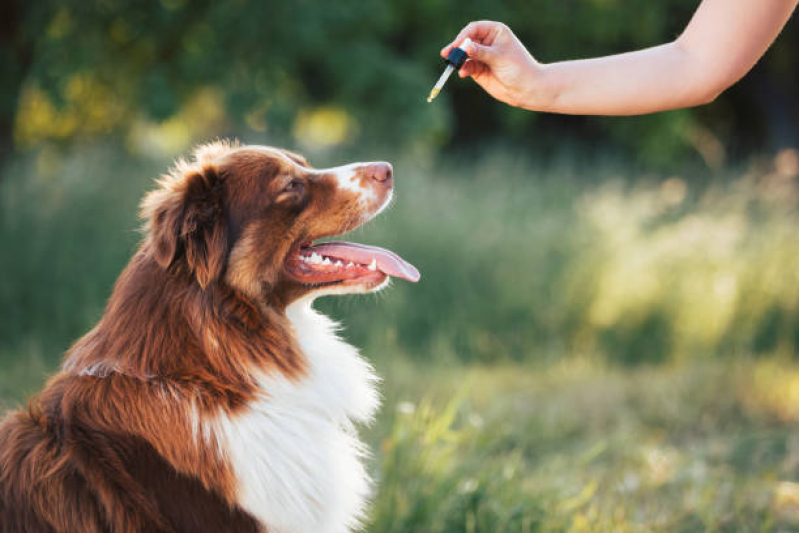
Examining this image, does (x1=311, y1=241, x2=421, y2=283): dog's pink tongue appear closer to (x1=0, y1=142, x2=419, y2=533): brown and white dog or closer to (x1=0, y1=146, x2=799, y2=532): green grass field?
(x1=0, y1=142, x2=419, y2=533): brown and white dog

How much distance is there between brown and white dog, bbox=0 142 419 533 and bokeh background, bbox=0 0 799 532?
3.31 feet

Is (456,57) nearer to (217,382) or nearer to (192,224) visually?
(192,224)

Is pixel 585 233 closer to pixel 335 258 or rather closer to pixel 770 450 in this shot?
pixel 770 450

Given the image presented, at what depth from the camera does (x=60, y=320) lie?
276 inches

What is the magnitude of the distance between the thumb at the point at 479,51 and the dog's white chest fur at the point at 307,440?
3.70 ft

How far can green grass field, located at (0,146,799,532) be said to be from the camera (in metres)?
3.96

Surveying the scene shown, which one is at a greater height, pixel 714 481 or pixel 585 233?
pixel 585 233

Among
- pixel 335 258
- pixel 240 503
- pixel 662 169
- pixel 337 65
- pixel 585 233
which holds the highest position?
pixel 662 169

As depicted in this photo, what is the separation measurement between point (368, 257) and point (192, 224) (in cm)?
71

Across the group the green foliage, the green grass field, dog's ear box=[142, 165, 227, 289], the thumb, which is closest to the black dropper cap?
the thumb

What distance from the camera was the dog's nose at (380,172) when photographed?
3131 millimetres

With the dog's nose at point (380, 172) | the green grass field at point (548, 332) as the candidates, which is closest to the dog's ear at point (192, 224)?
the dog's nose at point (380, 172)

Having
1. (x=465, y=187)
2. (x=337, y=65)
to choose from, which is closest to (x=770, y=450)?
(x=465, y=187)

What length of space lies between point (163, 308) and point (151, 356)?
17 cm
